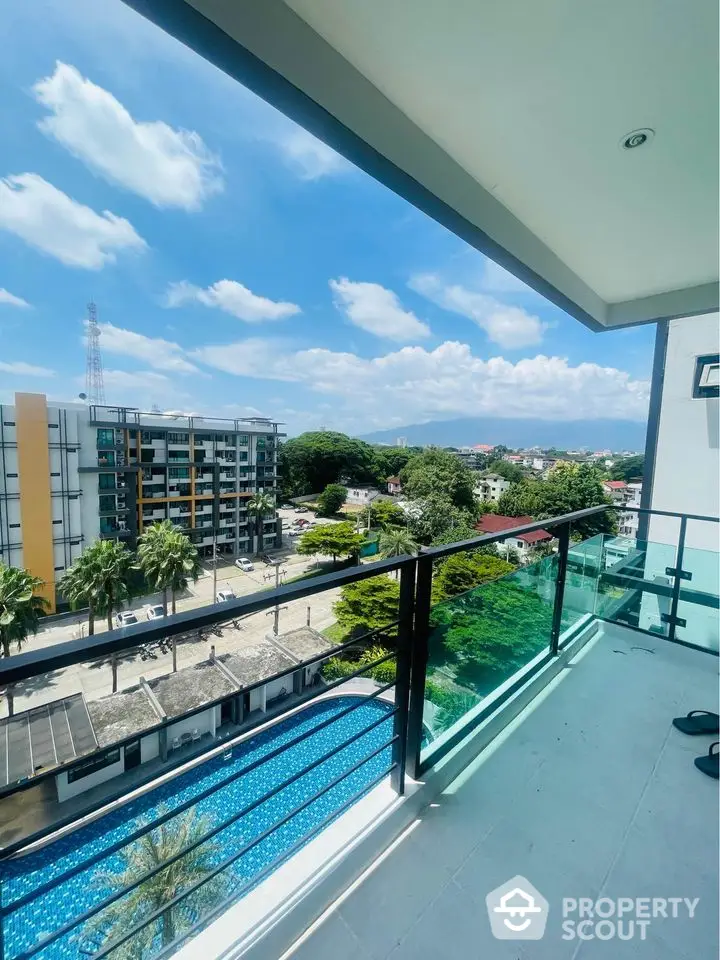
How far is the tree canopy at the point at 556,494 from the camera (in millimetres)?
22281

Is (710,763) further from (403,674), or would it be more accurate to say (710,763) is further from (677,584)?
(677,584)

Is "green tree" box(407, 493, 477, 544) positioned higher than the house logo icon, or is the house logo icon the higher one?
the house logo icon

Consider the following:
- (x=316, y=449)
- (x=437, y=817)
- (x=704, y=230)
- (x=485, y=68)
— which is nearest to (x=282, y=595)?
(x=437, y=817)

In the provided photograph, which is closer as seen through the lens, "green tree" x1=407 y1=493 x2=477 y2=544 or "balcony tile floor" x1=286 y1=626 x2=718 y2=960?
"balcony tile floor" x1=286 y1=626 x2=718 y2=960

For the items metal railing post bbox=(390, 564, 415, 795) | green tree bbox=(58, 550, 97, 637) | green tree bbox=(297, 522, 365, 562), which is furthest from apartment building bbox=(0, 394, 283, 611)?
metal railing post bbox=(390, 564, 415, 795)

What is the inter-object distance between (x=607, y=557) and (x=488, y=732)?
→ 4.98 ft

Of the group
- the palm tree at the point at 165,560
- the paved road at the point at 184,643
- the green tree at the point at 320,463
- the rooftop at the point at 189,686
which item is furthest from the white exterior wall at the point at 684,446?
the green tree at the point at 320,463

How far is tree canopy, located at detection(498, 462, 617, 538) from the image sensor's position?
73.1 ft

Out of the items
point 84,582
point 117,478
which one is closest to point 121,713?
point 84,582

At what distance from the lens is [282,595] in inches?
28.0

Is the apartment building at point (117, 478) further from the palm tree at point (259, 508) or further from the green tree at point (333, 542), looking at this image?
the green tree at point (333, 542)

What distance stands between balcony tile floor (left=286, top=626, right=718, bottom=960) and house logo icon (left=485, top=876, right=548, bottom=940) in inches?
0.6

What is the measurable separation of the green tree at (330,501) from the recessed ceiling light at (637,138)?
2704 centimetres

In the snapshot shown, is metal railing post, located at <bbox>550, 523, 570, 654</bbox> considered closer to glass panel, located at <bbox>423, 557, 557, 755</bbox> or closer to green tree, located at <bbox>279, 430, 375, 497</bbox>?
glass panel, located at <bbox>423, 557, 557, 755</bbox>
